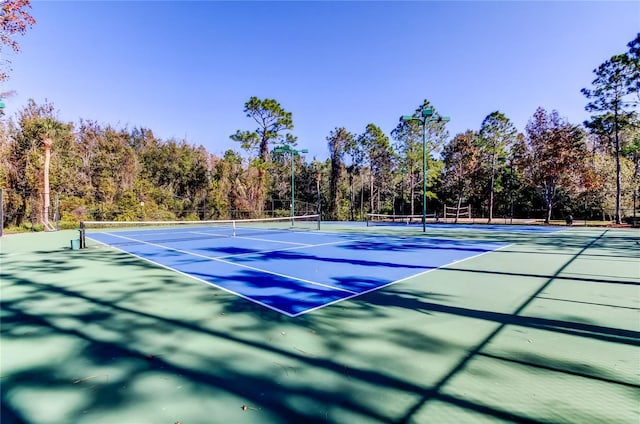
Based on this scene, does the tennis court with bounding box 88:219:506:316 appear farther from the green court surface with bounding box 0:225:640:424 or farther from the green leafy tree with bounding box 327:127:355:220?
the green leafy tree with bounding box 327:127:355:220

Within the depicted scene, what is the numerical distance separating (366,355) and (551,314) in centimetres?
281

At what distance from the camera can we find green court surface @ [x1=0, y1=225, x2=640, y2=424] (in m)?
2.26

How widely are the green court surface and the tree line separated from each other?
12086 mm

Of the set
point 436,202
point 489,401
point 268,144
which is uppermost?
point 268,144

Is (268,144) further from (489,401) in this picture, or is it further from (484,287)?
(489,401)

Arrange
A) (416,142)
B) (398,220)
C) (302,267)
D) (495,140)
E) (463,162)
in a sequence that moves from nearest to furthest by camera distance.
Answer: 1. (302,267)
2. (463,162)
3. (495,140)
4. (398,220)
5. (416,142)

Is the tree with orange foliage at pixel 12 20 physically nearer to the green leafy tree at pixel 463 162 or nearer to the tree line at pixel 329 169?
the tree line at pixel 329 169

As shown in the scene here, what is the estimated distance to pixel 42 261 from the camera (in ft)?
27.5

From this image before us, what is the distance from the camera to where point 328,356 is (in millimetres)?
3033

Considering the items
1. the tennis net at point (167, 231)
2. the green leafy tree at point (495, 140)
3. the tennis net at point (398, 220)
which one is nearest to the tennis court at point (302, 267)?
the tennis net at point (167, 231)

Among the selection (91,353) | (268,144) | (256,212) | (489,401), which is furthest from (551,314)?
(268,144)

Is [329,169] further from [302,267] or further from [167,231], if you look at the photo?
[302,267]

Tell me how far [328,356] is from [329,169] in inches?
1438

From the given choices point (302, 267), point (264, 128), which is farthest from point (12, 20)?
point (264, 128)
